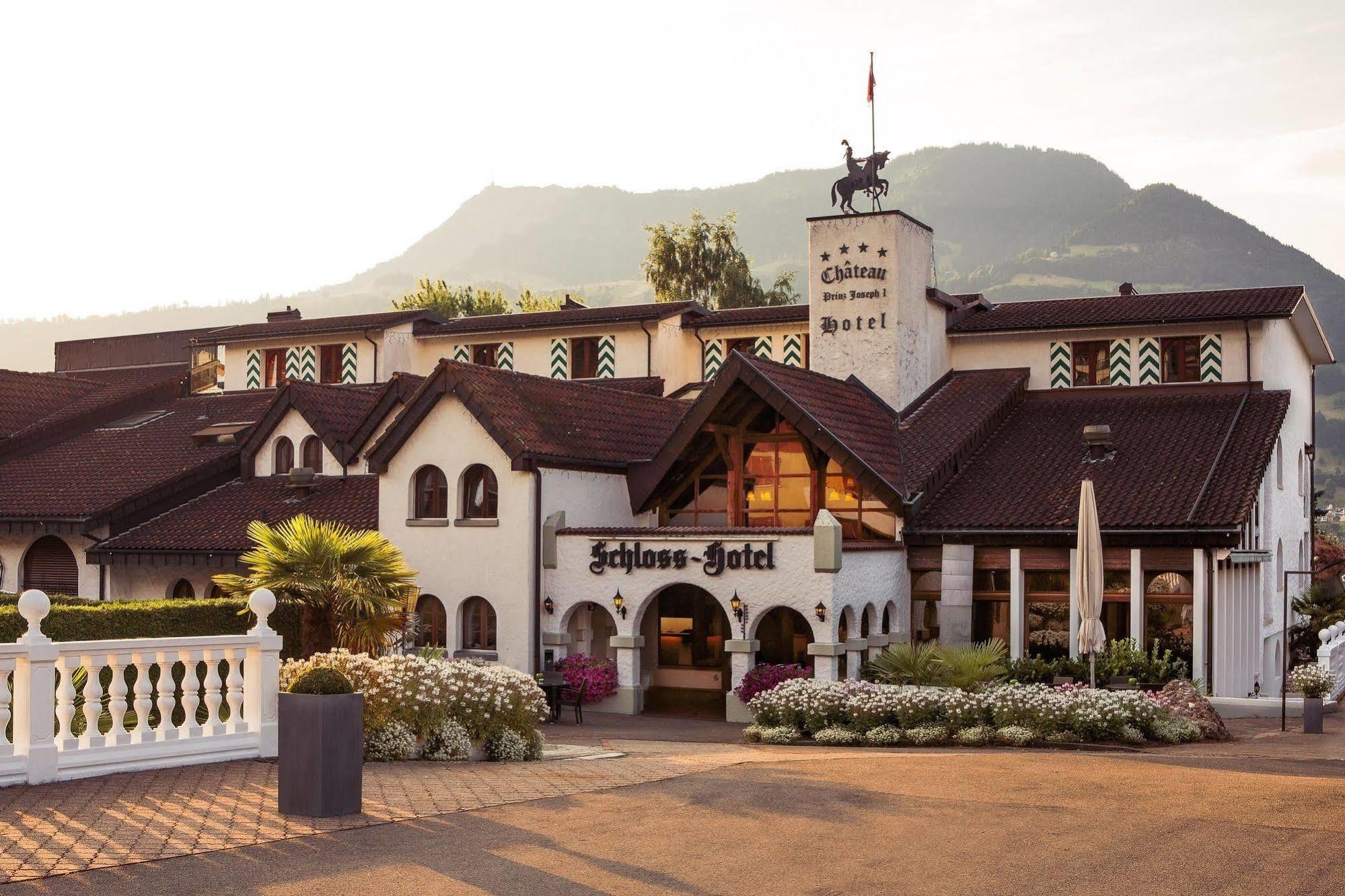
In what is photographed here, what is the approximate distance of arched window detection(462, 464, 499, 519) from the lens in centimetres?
3030

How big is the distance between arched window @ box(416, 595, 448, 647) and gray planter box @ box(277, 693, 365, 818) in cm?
1857

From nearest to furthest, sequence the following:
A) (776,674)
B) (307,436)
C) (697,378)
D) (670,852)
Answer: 1. (670,852)
2. (776,674)
3. (307,436)
4. (697,378)

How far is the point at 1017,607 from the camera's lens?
28.9 m

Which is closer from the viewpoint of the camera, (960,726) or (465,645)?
(960,726)

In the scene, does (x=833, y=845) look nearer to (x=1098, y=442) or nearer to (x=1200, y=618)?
(x=1200, y=618)

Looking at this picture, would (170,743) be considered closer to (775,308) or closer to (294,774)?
(294,774)

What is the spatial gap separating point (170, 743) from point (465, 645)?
53.3ft

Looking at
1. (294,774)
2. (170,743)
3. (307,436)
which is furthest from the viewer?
(307,436)

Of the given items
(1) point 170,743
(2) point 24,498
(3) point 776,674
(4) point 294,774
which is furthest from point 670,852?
(2) point 24,498

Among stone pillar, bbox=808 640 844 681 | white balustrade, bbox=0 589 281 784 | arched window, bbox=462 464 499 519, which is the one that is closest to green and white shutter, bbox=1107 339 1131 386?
stone pillar, bbox=808 640 844 681

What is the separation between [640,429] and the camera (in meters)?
34.0

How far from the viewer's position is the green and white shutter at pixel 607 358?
1618 inches

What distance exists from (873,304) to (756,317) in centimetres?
491

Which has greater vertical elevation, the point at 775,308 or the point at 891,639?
the point at 775,308
